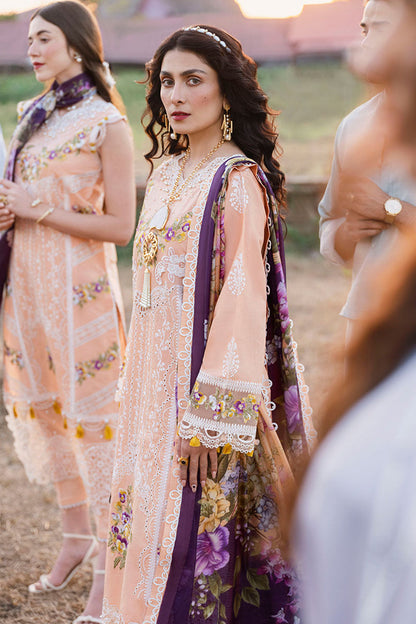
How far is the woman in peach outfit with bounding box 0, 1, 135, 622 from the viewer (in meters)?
2.93

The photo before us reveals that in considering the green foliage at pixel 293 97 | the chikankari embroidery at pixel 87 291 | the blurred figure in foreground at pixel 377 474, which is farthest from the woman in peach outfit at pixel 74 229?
the green foliage at pixel 293 97

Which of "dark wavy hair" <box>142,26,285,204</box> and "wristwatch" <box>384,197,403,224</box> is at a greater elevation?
"dark wavy hair" <box>142,26,285,204</box>

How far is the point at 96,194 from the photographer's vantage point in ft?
9.90

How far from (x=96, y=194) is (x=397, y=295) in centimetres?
241

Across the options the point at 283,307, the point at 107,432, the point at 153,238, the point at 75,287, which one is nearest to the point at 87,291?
the point at 75,287

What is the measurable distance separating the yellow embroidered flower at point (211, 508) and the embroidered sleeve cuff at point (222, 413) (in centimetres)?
16

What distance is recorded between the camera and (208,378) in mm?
1942

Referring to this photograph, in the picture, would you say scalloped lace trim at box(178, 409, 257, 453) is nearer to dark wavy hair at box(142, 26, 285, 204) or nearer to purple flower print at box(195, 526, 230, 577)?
purple flower print at box(195, 526, 230, 577)

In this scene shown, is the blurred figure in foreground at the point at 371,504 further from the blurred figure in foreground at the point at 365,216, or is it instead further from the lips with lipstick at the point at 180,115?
the lips with lipstick at the point at 180,115

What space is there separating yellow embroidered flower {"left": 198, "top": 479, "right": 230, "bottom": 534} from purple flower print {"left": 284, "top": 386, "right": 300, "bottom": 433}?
29 cm

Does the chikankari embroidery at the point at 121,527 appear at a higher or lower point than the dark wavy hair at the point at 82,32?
lower

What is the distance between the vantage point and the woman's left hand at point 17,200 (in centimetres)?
292

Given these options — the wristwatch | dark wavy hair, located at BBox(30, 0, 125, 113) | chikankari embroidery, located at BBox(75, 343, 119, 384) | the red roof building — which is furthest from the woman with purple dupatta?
the red roof building

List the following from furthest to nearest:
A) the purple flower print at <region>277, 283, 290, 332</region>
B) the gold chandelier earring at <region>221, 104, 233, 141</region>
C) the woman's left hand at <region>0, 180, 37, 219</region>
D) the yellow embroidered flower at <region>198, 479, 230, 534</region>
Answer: the woman's left hand at <region>0, 180, 37, 219</region> → the gold chandelier earring at <region>221, 104, 233, 141</region> → the purple flower print at <region>277, 283, 290, 332</region> → the yellow embroidered flower at <region>198, 479, 230, 534</region>
